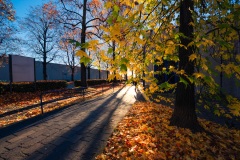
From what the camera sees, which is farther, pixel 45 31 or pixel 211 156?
pixel 45 31

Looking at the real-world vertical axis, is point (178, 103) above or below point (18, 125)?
above

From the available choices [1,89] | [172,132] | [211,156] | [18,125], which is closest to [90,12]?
[1,89]

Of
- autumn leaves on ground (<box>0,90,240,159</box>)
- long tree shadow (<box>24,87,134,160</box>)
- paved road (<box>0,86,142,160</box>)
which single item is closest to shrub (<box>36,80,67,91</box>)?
paved road (<box>0,86,142,160</box>)

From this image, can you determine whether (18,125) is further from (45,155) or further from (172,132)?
(172,132)

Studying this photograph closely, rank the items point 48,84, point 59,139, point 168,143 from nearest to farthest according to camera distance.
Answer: point 168,143
point 59,139
point 48,84

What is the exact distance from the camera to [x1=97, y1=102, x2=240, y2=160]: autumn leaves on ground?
12.3 feet

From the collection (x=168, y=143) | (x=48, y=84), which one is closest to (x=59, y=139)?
(x=168, y=143)

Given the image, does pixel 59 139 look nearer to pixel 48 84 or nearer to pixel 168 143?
pixel 168 143

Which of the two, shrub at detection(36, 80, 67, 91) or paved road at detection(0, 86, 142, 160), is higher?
shrub at detection(36, 80, 67, 91)

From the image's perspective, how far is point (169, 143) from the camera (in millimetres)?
4305

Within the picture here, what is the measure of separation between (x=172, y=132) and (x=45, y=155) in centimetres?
345

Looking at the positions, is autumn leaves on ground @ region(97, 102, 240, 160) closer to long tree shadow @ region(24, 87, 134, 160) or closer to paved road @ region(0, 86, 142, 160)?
long tree shadow @ region(24, 87, 134, 160)

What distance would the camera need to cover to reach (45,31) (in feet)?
91.7

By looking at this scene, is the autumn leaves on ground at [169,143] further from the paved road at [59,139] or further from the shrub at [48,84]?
the shrub at [48,84]
